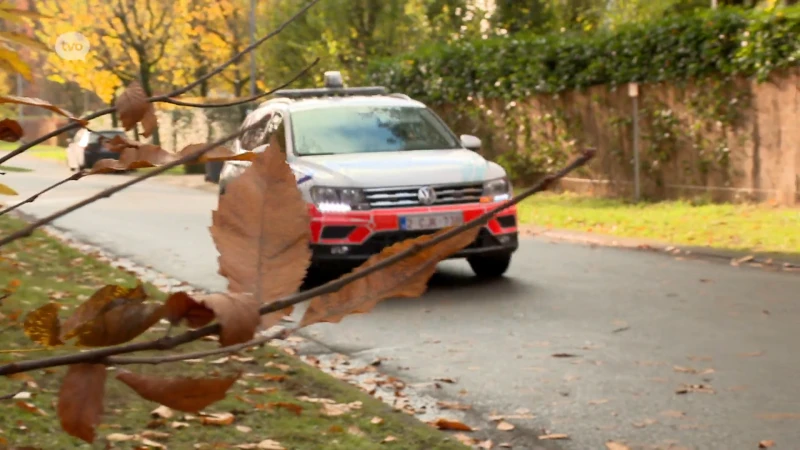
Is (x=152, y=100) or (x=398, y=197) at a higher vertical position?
(x=152, y=100)

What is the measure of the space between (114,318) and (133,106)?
0.34 meters

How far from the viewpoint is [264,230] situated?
3.24ft

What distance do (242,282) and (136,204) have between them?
847 inches

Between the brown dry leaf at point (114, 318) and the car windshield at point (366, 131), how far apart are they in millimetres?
9967

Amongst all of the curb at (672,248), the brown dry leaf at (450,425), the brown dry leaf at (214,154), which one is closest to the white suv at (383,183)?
the curb at (672,248)

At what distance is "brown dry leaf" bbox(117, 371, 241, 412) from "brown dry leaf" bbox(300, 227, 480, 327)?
7cm

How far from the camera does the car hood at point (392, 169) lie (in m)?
10.2

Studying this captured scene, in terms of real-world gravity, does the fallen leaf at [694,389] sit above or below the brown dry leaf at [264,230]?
below

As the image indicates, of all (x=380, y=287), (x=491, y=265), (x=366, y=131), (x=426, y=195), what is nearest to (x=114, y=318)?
(x=380, y=287)

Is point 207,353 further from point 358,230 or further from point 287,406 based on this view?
point 358,230

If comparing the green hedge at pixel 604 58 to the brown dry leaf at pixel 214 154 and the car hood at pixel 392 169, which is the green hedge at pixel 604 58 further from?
Result: the brown dry leaf at pixel 214 154

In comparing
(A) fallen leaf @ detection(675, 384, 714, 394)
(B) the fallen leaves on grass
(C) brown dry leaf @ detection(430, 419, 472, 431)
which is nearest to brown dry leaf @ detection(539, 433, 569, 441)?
(C) brown dry leaf @ detection(430, 419, 472, 431)

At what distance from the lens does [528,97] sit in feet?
70.4

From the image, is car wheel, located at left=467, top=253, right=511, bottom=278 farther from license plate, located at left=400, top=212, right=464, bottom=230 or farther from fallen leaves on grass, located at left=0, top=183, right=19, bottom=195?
fallen leaves on grass, located at left=0, top=183, right=19, bottom=195
